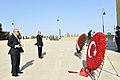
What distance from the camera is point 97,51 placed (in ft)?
29.8

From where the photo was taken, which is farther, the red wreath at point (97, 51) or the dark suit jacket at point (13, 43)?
the dark suit jacket at point (13, 43)

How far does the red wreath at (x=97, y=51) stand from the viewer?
875 cm

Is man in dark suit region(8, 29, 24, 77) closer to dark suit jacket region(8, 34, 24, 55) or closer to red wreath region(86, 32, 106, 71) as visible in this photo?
dark suit jacket region(8, 34, 24, 55)

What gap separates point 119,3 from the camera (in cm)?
2858

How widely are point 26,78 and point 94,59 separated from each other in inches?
108

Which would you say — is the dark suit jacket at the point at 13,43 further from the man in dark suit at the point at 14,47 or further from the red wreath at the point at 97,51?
the red wreath at the point at 97,51

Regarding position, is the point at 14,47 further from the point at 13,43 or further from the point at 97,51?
the point at 97,51

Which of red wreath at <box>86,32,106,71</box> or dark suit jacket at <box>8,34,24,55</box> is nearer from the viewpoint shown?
red wreath at <box>86,32,106,71</box>

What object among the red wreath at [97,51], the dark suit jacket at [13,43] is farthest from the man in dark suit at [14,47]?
the red wreath at [97,51]

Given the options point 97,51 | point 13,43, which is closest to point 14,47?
point 13,43

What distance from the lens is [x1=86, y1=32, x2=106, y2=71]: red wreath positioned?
28.7 ft

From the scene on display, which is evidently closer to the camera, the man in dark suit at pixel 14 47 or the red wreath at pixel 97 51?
the red wreath at pixel 97 51

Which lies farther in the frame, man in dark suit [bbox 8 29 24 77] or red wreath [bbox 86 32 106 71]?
man in dark suit [bbox 8 29 24 77]

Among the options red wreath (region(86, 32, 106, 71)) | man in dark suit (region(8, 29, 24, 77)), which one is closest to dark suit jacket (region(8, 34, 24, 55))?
man in dark suit (region(8, 29, 24, 77))
